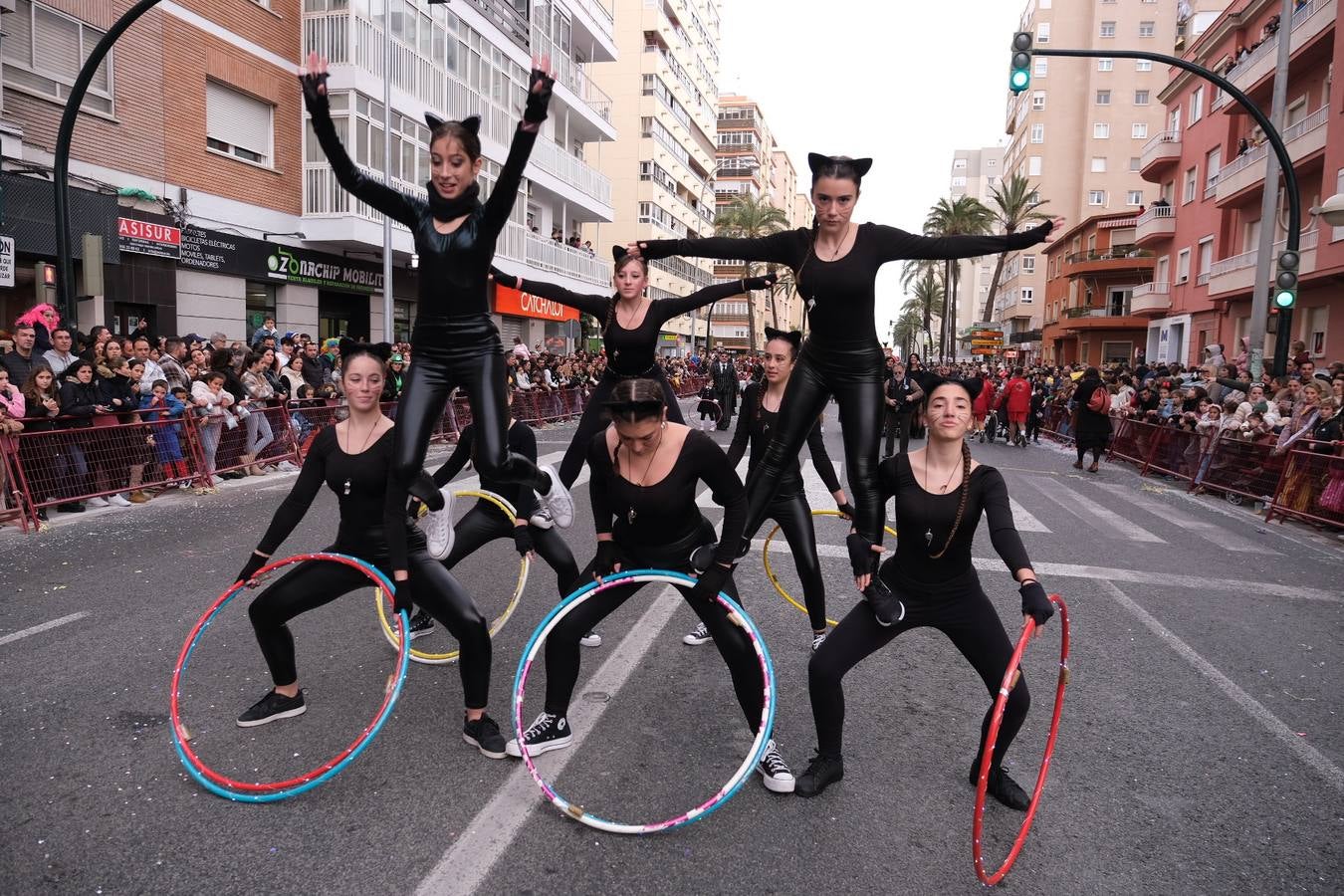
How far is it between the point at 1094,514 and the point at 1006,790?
29.3 feet

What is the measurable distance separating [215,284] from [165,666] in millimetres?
17943

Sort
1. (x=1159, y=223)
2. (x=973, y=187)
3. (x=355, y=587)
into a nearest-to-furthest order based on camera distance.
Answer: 1. (x=355, y=587)
2. (x=1159, y=223)
3. (x=973, y=187)

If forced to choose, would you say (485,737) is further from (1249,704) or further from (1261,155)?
(1261,155)

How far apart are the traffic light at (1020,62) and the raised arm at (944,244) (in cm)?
1165

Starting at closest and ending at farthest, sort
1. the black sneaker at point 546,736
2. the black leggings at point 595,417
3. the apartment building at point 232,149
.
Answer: the black sneaker at point 546,736
the black leggings at point 595,417
the apartment building at point 232,149

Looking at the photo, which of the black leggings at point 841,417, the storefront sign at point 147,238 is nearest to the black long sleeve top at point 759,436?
the black leggings at point 841,417

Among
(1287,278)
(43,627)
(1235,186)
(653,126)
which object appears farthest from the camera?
(653,126)

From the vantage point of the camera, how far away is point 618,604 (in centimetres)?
397

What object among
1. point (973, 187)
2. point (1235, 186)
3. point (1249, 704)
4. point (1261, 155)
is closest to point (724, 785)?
point (1249, 704)

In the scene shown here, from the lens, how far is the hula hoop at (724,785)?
3258 millimetres

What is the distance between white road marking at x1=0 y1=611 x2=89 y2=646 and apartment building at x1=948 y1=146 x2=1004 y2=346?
473 ft

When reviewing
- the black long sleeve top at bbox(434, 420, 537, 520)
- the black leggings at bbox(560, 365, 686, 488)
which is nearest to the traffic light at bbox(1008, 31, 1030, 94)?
the black leggings at bbox(560, 365, 686, 488)

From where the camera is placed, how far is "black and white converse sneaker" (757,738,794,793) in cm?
372

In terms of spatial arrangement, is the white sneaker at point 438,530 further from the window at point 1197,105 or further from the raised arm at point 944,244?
the window at point 1197,105
